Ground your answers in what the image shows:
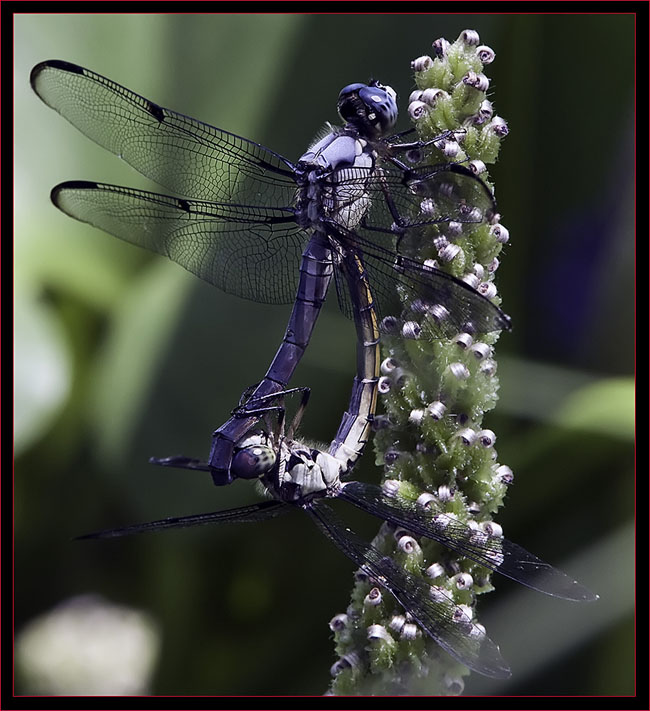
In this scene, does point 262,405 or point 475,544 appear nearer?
point 475,544

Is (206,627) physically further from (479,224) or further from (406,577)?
(479,224)

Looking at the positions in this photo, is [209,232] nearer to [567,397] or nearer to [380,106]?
[380,106]

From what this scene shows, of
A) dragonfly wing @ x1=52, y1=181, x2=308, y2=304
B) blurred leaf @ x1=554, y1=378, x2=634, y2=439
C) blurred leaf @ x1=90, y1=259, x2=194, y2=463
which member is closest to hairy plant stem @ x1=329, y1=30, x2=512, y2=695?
dragonfly wing @ x1=52, y1=181, x2=308, y2=304

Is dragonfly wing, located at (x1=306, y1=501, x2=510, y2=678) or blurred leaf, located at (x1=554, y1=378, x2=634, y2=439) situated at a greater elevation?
blurred leaf, located at (x1=554, y1=378, x2=634, y2=439)

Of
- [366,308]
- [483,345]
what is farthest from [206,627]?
[483,345]

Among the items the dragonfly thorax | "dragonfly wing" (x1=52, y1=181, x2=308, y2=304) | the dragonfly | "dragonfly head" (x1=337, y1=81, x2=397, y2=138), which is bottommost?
the dragonfly

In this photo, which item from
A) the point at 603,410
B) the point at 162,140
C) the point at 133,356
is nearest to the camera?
the point at 162,140

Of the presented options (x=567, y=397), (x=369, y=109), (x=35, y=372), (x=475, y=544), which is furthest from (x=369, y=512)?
(x=35, y=372)

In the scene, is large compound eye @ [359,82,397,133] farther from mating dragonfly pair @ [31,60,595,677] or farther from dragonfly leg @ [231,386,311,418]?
dragonfly leg @ [231,386,311,418]
